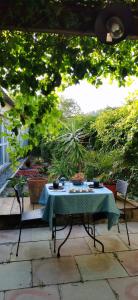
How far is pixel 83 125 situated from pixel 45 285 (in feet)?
19.0

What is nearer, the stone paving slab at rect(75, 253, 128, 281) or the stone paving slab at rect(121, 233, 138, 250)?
the stone paving slab at rect(75, 253, 128, 281)

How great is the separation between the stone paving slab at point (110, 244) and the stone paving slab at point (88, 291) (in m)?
0.76

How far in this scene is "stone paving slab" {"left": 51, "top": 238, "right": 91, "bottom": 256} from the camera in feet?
11.0

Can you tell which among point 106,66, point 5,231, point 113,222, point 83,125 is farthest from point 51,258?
point 83,125

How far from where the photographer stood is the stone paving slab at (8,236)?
3.66 m

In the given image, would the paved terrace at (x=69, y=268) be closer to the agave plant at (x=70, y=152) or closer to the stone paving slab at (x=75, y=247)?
the stone paving slab at (x=75, y=247)

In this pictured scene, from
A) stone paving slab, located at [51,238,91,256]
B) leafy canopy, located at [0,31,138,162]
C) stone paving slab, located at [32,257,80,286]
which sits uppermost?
leafy canopy, located at [0,31,138,162]

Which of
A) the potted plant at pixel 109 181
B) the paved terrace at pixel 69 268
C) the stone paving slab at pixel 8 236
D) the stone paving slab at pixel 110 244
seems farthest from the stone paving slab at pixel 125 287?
the potted plant at pixel 109 181

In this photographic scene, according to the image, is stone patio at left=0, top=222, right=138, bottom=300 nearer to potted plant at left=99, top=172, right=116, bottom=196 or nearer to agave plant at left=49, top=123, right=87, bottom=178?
potted plant at left=99, top=172, right=116, bottom=196

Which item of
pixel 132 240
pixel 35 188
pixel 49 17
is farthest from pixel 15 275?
pixel 49 17

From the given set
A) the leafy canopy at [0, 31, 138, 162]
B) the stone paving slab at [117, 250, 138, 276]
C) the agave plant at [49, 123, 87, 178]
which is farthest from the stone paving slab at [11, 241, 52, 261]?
the agave plant at [49, 123, 87, 178]

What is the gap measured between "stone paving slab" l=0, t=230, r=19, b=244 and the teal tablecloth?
30.8 inches

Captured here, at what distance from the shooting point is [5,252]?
3334 millimetres

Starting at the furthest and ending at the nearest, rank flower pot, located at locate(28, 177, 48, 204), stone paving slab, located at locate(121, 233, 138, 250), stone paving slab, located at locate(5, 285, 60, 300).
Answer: flower pot, located at locate(28, 177, 48, 204) < stone paving slab, located at locate(121, 233, 138, 250) < stone paving slab, located at locate(5, 285, 60, 300)
